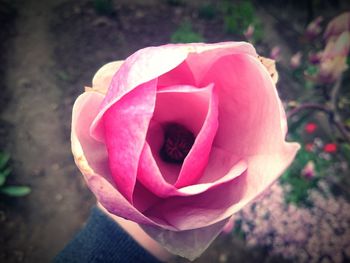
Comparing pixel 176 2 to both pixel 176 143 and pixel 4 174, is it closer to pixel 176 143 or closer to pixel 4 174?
pixel 4 174

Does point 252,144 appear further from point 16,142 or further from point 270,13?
point 270,13

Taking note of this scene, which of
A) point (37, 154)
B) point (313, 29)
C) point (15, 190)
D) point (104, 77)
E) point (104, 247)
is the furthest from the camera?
point (37, 154)

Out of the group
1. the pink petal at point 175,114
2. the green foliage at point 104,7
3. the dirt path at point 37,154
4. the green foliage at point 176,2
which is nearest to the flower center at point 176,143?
the pink petal at point 175,114

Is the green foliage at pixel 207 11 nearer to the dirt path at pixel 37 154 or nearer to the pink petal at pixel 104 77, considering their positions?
the dirt path at pixel 37 154

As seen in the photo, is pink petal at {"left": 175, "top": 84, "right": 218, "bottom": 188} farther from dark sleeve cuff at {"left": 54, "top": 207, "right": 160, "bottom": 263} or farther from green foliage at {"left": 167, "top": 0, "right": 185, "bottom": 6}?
green foliage at {"left": 167, "top": 0, "right": 185, "bottom": 6}

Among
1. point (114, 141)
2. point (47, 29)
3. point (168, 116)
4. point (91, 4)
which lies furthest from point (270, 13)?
point (114, 141)

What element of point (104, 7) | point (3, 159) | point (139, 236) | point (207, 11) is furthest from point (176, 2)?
point (139, 236)
